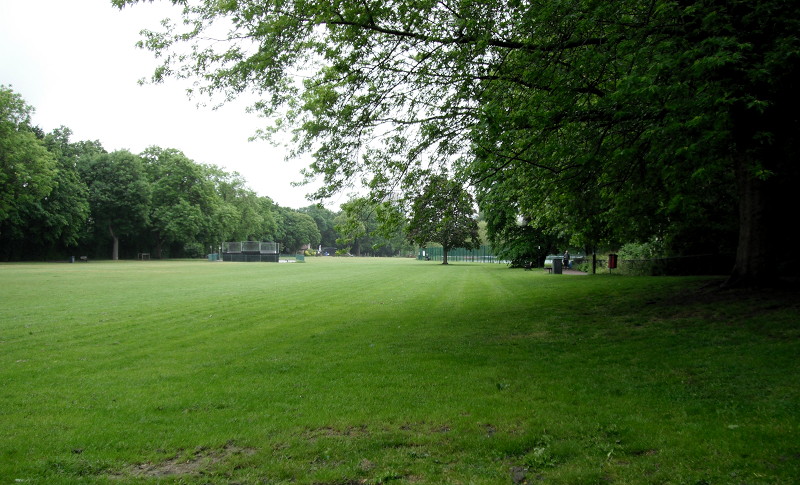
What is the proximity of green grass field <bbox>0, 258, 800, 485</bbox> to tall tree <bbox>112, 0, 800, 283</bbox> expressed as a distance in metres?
2.90

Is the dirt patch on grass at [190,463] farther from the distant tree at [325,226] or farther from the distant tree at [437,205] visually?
the distant tree at [325,226]

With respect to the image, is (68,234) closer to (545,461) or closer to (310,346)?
(310,346)

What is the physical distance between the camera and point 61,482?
12.4 feet

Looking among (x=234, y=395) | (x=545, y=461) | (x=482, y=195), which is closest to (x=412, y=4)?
(x=482, y=195)

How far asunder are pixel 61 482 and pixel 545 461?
12.7ft

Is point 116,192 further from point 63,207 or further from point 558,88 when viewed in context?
point 558,88

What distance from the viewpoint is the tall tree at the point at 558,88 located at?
7.48m

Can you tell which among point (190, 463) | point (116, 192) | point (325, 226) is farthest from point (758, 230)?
point (325, 226)

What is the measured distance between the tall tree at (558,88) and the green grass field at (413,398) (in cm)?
290

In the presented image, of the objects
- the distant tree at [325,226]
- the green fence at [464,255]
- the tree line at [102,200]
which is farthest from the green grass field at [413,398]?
the distant tree at [325,226]

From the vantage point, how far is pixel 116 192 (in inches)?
2606

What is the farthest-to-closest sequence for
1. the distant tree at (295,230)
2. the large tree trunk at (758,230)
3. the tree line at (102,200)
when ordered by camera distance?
1. the distant tree at (295,230)
2. the tree line at (102,200)
3. the large tree trunk at (758,230)

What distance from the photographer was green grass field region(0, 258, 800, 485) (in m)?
3.93

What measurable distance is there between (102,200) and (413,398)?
72705 mm
